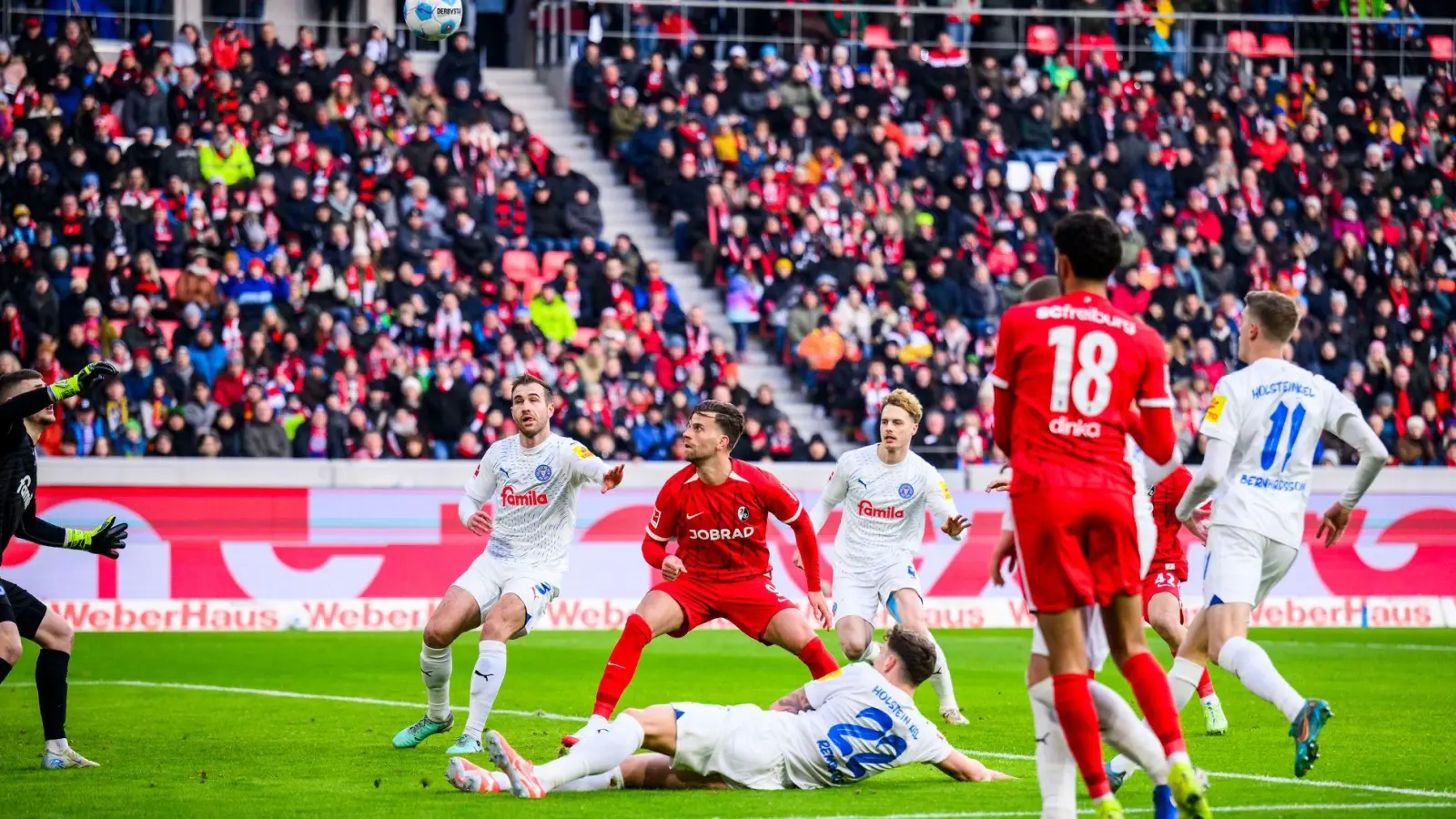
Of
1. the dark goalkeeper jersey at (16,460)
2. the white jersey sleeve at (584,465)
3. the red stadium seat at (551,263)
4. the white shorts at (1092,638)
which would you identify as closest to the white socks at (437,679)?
the white jersey sleeve at (584,465)

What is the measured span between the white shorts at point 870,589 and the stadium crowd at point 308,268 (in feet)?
31.1

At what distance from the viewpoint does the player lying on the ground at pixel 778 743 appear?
919cm

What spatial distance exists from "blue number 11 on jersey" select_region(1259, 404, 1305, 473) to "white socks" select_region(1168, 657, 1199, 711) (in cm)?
110

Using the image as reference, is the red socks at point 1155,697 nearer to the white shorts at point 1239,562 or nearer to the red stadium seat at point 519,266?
the white shorts at point 1239,562

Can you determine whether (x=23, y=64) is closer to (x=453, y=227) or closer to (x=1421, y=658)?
(x=453, y=227)

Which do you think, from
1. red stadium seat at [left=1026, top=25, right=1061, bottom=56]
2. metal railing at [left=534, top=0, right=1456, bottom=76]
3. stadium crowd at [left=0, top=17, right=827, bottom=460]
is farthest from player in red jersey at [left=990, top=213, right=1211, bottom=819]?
red stadium seat at [left=1026, top=25, right=1061, bottom=56]

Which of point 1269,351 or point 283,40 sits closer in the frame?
point 1269,351

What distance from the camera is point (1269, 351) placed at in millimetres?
9570

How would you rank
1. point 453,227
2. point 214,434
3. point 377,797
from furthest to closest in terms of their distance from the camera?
point 453,227, point 214,434, point 377,797

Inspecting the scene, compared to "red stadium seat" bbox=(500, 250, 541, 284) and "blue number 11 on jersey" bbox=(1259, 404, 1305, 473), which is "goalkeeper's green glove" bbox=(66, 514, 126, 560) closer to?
"blue number 11 on jersey" bbox=(1259, 404, 1305, 473)

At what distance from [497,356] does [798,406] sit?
4.89 m

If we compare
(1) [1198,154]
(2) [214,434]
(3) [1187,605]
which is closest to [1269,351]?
(3) [1187,605]

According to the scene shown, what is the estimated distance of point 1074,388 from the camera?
750cm

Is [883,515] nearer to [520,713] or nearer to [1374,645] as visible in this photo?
[520,713]
